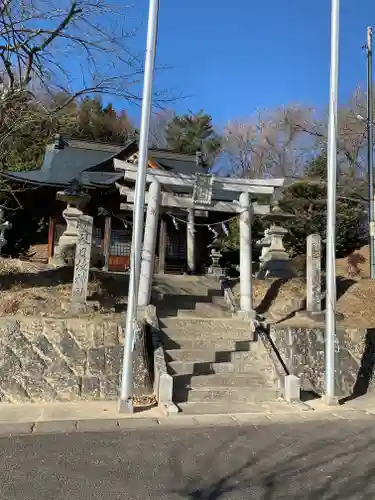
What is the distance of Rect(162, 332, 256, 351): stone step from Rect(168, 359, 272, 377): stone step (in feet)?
1.52

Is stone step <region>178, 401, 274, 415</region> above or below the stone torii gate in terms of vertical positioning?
below

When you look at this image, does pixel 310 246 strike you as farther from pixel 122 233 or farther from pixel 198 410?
pixel 122 233

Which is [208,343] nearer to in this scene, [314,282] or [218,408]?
[218,408]

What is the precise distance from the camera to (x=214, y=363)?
29.1ft

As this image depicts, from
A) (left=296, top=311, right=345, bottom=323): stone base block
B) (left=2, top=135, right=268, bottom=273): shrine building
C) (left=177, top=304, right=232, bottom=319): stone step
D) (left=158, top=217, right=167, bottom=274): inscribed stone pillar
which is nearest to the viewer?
(left=296, top=311, right=345, bottom=323): stone base block

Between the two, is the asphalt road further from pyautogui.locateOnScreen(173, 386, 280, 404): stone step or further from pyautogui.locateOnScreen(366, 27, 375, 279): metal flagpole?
Result: pyautogui.locateOnScreen(366, 27, 375, 279): metal flagpole

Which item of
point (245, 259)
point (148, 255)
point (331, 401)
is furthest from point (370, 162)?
point (331, 401)

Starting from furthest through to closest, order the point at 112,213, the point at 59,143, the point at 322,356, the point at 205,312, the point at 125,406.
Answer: the point at 59,143 → the point at 112,213 → the point at 205,312 → the point at 322,356 → the point at 125,406

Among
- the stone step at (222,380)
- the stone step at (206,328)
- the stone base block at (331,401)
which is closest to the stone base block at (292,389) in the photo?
the stone step at (222,380)

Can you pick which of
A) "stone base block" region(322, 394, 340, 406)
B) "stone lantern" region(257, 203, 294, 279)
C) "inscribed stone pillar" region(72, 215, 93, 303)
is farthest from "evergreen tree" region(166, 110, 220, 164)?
"stone base block" region(322, 394, 340, 406)

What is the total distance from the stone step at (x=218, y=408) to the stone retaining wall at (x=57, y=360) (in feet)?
3.56

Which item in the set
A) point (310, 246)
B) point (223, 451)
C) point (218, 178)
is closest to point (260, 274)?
point (310, 246)

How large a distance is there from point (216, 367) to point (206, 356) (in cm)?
32

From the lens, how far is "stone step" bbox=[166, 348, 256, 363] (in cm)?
895
